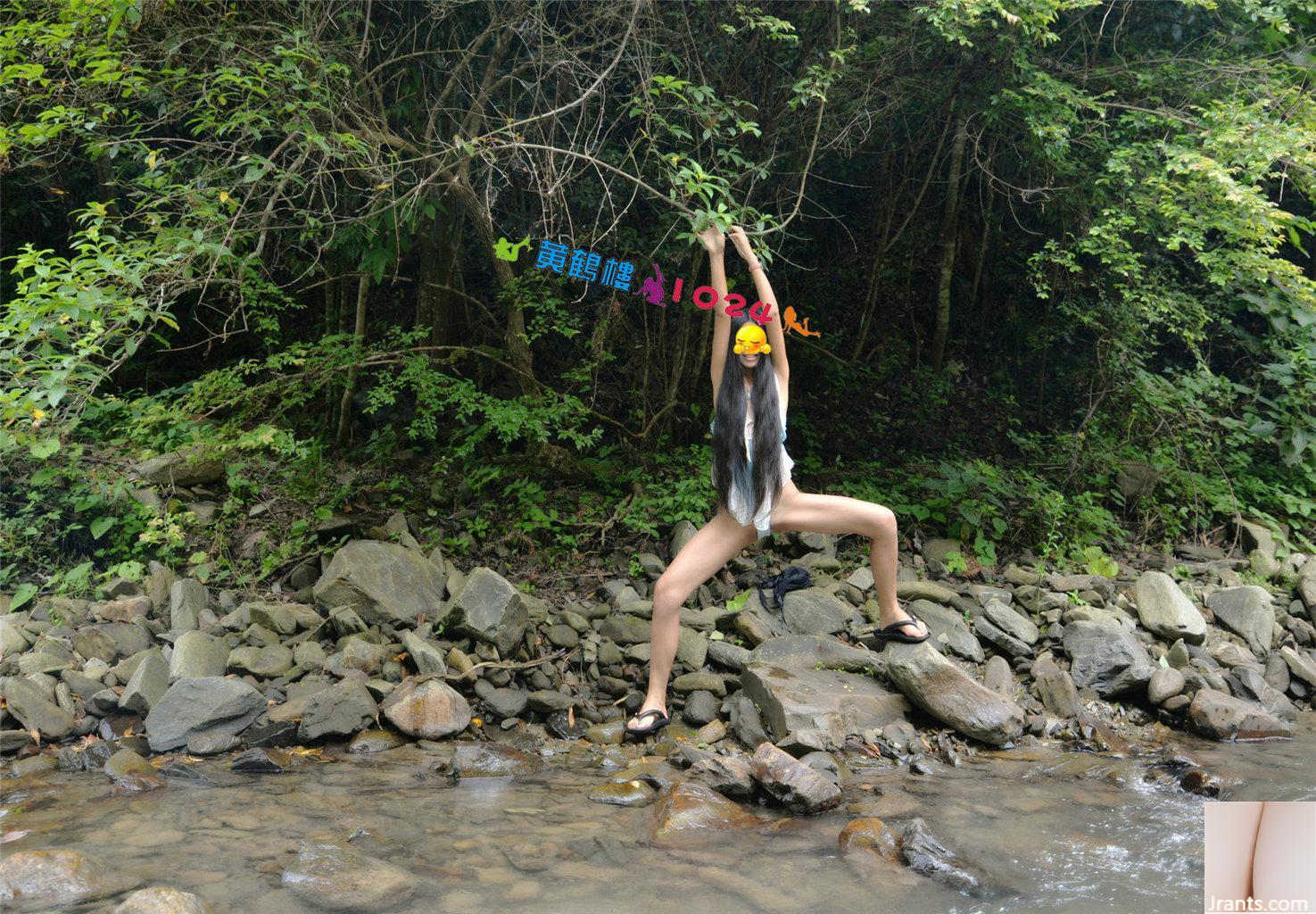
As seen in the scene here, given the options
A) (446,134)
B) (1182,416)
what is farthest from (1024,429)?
(446,134)

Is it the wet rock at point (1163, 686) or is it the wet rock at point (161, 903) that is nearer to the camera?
the wet rock at point (161, 903)

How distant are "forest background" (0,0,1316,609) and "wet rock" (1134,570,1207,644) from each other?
67 centimetres

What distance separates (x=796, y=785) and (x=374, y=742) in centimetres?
183

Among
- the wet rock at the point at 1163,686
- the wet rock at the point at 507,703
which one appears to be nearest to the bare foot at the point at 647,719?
the wet rock at the point at 507,703

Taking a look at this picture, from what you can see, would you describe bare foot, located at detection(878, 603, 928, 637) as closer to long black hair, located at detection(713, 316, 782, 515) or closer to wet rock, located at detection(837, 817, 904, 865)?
long black hair, located at detection(713, 316, 782, 515)

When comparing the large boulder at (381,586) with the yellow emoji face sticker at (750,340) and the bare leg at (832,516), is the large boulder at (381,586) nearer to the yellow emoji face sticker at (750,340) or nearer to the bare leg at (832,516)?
the bare leg at (832,516)

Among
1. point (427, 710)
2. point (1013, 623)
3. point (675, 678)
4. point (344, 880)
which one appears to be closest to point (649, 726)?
point (675, 678)

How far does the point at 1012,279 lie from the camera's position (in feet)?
27.4

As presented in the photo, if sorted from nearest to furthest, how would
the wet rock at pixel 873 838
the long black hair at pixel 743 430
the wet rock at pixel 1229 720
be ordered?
the wet rock at pixel 873 838, the long black hair at pixel 743 430, the wet rock at pixel 1229 720

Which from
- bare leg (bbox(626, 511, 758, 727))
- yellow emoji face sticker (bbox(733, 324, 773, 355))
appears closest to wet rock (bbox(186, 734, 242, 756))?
bare leg (bbox(626, 511, 758, 727))

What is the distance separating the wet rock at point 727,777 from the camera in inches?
143

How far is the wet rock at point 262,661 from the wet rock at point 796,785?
7.76 feet

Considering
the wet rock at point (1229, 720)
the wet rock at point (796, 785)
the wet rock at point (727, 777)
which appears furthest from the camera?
the wet rock at point (1229, 720)

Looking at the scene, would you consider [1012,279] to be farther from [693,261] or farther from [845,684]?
[845,684]
